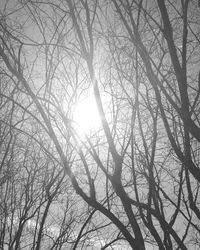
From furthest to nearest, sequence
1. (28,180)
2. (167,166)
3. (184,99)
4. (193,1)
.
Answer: (28,180) → (167,166) → (193,1) → (184,99)

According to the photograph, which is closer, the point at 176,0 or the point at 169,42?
the point at 169,42

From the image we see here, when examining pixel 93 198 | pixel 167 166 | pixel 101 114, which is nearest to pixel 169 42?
pixel 101 114

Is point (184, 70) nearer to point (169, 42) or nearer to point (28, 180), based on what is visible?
point (169, 42)

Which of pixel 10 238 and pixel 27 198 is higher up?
pixel 27 198

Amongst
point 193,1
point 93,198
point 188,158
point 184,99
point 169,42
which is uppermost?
point 193,1

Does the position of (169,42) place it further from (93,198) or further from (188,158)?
(93,198)

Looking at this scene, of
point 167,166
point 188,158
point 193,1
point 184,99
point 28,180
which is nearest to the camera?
point 184,99

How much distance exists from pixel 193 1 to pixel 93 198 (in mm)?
2350

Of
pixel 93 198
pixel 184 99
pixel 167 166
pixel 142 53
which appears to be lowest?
pixel 93 198

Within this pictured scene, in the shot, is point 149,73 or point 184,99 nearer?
point 184,99

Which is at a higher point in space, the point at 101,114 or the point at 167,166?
the point at 167,166

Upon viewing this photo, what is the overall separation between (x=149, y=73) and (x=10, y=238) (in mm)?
5060

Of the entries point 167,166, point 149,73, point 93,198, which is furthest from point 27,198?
point 149,73

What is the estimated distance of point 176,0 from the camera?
2.97m
